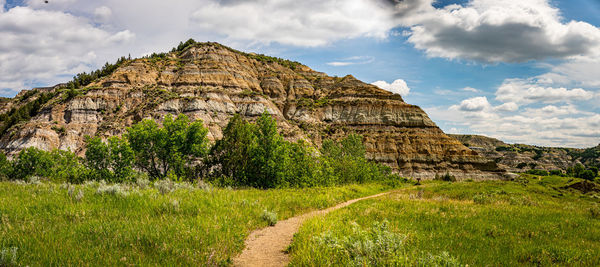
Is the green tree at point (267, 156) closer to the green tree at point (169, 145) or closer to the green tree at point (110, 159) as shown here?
the green tree at point (169, 145)

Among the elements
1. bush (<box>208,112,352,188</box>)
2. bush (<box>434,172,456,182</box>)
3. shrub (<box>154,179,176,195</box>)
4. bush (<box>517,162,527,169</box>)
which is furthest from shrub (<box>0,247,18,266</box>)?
bush (<box>517,162,527,169</box>)

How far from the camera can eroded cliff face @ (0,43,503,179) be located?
80438mm

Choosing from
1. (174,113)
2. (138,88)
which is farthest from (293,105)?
(138,88)

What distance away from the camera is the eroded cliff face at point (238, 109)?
80438mm

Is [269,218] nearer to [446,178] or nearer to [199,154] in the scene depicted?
[199,154]

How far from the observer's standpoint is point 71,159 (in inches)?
1289

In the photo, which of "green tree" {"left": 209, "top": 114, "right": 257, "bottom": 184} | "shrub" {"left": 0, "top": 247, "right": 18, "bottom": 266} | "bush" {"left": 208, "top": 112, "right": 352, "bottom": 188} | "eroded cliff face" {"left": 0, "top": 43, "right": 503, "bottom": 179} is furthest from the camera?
"eroded cliff face" {"left": 0, "top": 43, "right": 503, "bottom": 179}

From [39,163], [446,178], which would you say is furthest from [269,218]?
[446,178]

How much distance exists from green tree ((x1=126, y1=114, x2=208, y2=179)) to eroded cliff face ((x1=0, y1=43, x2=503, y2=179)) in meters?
47.1

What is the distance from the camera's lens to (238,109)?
96.5m

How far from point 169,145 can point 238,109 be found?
69.7 m

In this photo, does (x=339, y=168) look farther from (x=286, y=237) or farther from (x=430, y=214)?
(x=286, y=237)

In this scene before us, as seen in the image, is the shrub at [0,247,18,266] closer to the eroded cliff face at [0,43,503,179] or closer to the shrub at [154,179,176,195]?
the shrub at [154,179,176,195]

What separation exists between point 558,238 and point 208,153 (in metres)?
27.7
